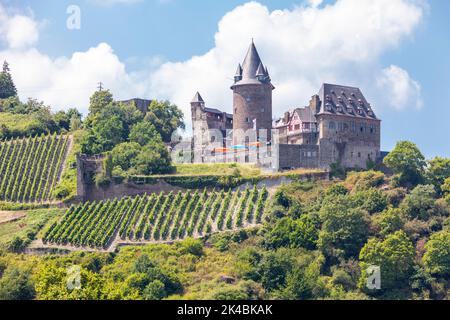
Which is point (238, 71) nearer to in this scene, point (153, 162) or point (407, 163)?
point (153, 162)

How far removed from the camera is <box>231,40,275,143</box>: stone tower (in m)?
89.8

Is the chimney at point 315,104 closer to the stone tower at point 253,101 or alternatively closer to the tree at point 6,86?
the stone tower at point 253,101

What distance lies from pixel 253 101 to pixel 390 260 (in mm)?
27213

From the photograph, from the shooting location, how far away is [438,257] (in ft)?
220

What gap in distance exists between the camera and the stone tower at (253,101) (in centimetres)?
8975

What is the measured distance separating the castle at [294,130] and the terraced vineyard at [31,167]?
12.6m

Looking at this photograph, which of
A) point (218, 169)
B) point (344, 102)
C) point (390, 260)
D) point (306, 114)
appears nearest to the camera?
point (390, 260)

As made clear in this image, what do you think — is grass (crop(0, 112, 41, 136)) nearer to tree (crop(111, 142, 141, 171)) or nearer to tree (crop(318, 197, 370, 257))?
tree (crop(111, 142, 141, 171))

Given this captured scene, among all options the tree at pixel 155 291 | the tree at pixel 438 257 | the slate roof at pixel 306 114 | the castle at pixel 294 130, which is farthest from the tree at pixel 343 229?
the slate roof at pixel 306 114

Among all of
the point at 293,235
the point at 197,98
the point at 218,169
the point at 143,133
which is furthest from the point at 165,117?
the point at 293,235

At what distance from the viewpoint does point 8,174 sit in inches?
3600

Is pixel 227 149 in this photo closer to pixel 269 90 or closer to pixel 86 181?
pixel 269 90

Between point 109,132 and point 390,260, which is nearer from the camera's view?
point 390,260
